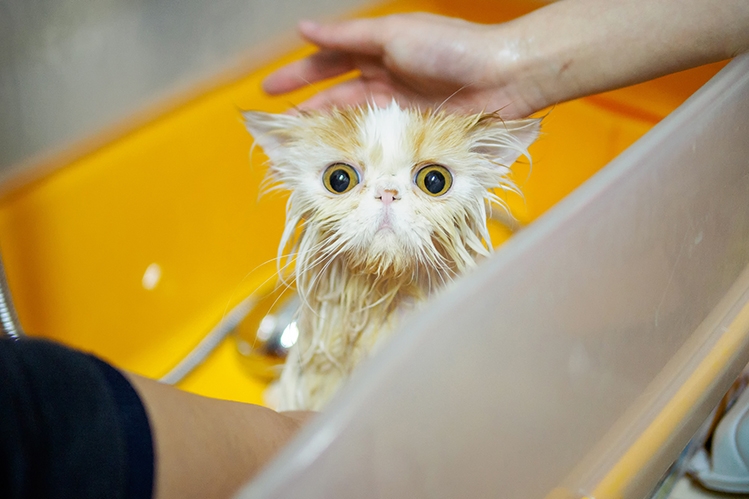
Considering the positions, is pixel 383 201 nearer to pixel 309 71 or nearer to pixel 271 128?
pixel 271 128

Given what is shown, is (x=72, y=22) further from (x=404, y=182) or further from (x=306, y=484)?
(x=306, y=484)

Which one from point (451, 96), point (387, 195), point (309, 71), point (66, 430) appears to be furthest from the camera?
point (309, 71)

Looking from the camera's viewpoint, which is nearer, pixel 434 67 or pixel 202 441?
pixel 202 441

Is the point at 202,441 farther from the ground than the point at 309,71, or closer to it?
closer to it

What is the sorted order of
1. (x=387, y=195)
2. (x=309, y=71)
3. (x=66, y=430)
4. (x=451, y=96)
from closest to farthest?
(x=66, y=430) → (x=387, y=195) → (x=451, y=96) → (x=309, y=71)

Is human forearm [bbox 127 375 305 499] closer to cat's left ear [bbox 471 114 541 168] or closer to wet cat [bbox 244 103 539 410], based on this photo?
wet cat [bbox 244 103 539 410]

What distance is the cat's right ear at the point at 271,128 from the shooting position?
0.59 metres

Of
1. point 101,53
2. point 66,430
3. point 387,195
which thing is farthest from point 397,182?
point 101,53

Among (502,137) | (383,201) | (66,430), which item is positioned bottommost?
(66,430)

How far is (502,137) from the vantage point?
565mm

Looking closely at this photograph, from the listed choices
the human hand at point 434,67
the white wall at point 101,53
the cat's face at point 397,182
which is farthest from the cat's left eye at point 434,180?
the white wall at point 101,53

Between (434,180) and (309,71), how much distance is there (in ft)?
1.29

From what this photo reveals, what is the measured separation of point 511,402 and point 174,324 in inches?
28.0

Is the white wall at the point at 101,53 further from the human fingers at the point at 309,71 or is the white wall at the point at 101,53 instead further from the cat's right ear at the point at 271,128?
the cat's right ear at the point at 271,128
